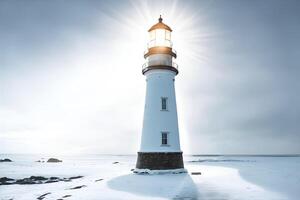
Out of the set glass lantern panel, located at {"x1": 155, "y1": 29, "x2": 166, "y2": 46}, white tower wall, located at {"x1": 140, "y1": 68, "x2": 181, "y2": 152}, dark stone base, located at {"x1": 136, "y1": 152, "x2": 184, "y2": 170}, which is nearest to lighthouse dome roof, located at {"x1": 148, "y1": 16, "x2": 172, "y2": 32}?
glass lantern panel, located at {"x1": 155, "y1": 29, "x2": 166, "y2": 46}

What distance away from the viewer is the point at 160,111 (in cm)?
2186

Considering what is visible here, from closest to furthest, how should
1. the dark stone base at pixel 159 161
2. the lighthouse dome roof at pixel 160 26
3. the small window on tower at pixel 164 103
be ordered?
the dark stone base at pixel 159 161
the small window on tower at pixel 164 103
the lighthouse dome roof at pixel 160 26

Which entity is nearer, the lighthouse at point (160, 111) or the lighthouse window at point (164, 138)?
the lighthouse at point (160, 111)

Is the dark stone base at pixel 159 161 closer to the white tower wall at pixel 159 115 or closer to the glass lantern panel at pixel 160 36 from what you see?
the white tower wall at pixel 159 115

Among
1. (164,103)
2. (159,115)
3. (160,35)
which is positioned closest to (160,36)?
(160,35)

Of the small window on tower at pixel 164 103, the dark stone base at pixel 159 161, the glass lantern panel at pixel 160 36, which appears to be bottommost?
the dark stone base at pixel 159 161

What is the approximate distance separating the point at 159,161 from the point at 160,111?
3.52 m

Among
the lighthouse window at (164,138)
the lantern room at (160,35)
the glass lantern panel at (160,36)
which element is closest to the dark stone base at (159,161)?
the lighthouse window at (164,138)

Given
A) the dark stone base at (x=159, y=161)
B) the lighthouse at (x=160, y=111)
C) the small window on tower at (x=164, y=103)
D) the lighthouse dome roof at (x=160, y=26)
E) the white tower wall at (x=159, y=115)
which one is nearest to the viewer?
the dark stone base at (x=159, y=161)

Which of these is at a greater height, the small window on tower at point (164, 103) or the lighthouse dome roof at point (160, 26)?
the lighthouse dome roof at point (160, 26)

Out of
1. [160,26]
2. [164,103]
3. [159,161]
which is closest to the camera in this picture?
[159,161]

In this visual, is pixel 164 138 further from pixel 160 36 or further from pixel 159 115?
pixel 160 36

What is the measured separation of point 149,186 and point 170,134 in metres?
6.48

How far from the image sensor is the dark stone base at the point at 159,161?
2098 centimetres
